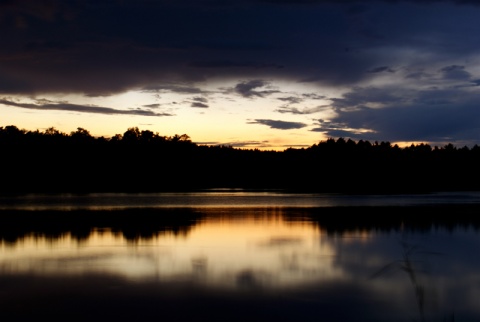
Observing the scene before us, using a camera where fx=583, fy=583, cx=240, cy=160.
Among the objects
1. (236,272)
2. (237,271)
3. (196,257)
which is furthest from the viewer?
(196,257)

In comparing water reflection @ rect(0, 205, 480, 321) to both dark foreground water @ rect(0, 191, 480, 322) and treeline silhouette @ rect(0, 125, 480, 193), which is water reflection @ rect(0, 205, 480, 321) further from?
treeline silhouette @ rect(0, 125, 480, 193)

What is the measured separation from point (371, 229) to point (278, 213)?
1093 centimetres

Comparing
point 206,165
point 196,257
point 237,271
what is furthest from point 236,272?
point 206,165

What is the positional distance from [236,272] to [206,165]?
379ft

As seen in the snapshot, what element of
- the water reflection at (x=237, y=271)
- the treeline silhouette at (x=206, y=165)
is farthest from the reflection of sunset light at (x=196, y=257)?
the treeline silhouette at (x=206, y=165)

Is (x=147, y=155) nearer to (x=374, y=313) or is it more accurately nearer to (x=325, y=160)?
(x=325, y=160)

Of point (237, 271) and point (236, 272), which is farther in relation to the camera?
point (237, 271)

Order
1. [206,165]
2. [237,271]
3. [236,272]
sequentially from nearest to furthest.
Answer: [236,272] < [237,271] < [206,165]

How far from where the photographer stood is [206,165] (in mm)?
132250

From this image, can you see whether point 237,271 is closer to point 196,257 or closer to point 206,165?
point 196,257

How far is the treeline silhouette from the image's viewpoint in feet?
340

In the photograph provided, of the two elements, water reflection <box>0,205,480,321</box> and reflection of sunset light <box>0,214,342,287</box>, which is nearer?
water reflection <box>0,205,480,321</box>

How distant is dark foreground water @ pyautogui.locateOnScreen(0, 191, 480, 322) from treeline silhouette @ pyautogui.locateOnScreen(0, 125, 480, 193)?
236 feet

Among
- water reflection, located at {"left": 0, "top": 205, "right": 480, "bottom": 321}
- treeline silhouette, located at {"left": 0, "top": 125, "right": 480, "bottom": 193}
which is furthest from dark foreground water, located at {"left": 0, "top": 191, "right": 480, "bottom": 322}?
treeline silhouette, located at {"left": 0, "top": 125, "right": 480, "bottom": 193}
